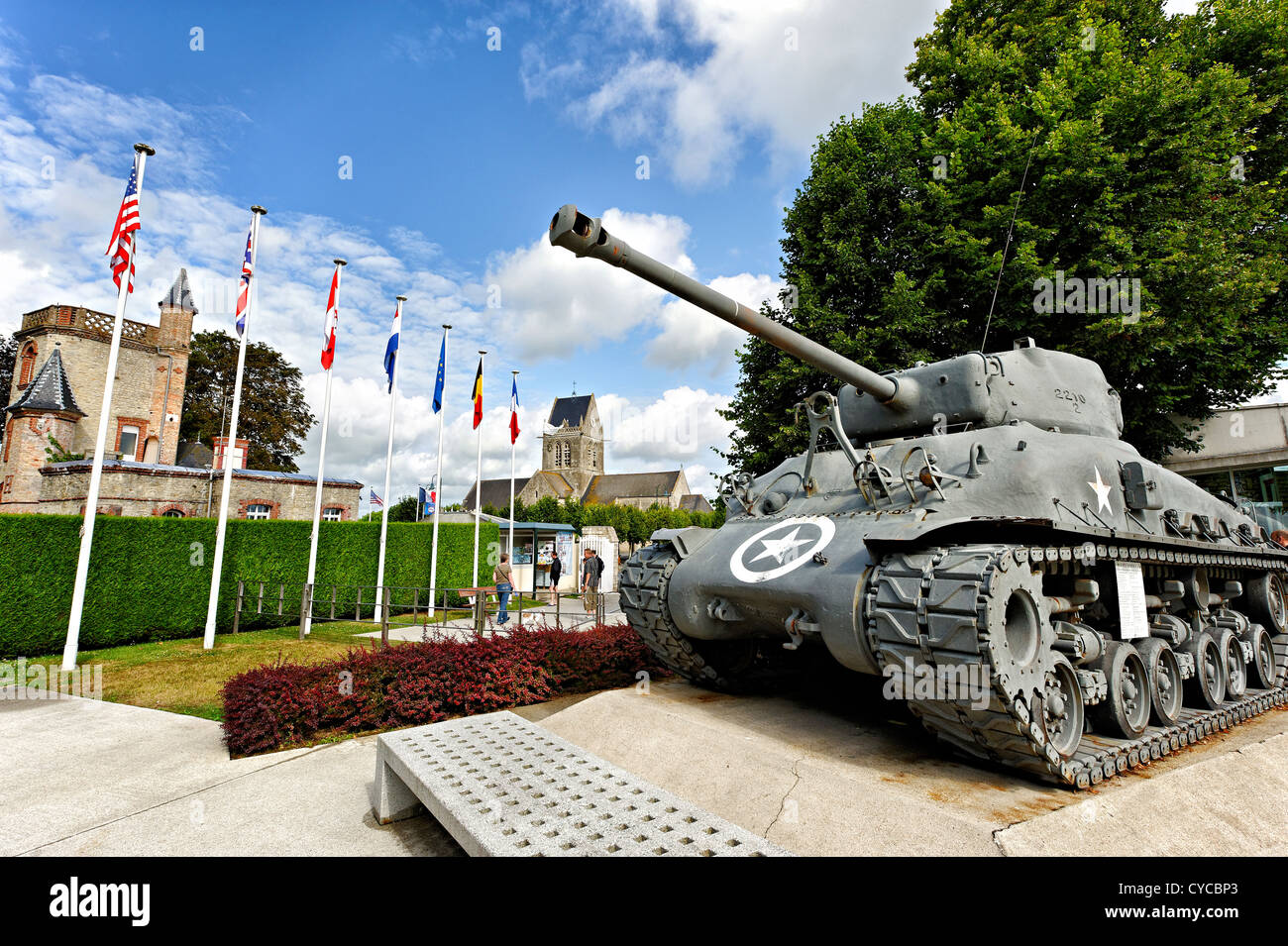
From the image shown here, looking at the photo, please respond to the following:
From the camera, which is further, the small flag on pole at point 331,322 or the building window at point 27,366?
the building window at point 27,366

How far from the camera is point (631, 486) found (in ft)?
308

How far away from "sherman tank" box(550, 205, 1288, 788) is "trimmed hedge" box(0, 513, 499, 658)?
427 inches

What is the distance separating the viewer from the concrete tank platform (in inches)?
140

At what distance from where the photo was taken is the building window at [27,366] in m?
28.7

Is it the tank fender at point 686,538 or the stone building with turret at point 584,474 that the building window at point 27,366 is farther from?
the stone building with turret at point 584,474

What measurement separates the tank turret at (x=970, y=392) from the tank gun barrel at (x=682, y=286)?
14 mm

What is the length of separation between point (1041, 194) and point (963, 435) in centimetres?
1210

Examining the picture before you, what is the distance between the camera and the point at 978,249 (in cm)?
1486

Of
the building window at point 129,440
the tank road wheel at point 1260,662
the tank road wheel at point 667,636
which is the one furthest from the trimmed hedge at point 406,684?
the building window at point 129,440

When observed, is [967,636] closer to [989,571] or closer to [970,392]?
[989,571]

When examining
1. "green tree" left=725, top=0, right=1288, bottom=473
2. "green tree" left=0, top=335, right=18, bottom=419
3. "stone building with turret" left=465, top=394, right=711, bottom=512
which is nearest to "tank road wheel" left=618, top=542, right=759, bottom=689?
"green tree" left=725, top=0, right=1288, bottom=473
